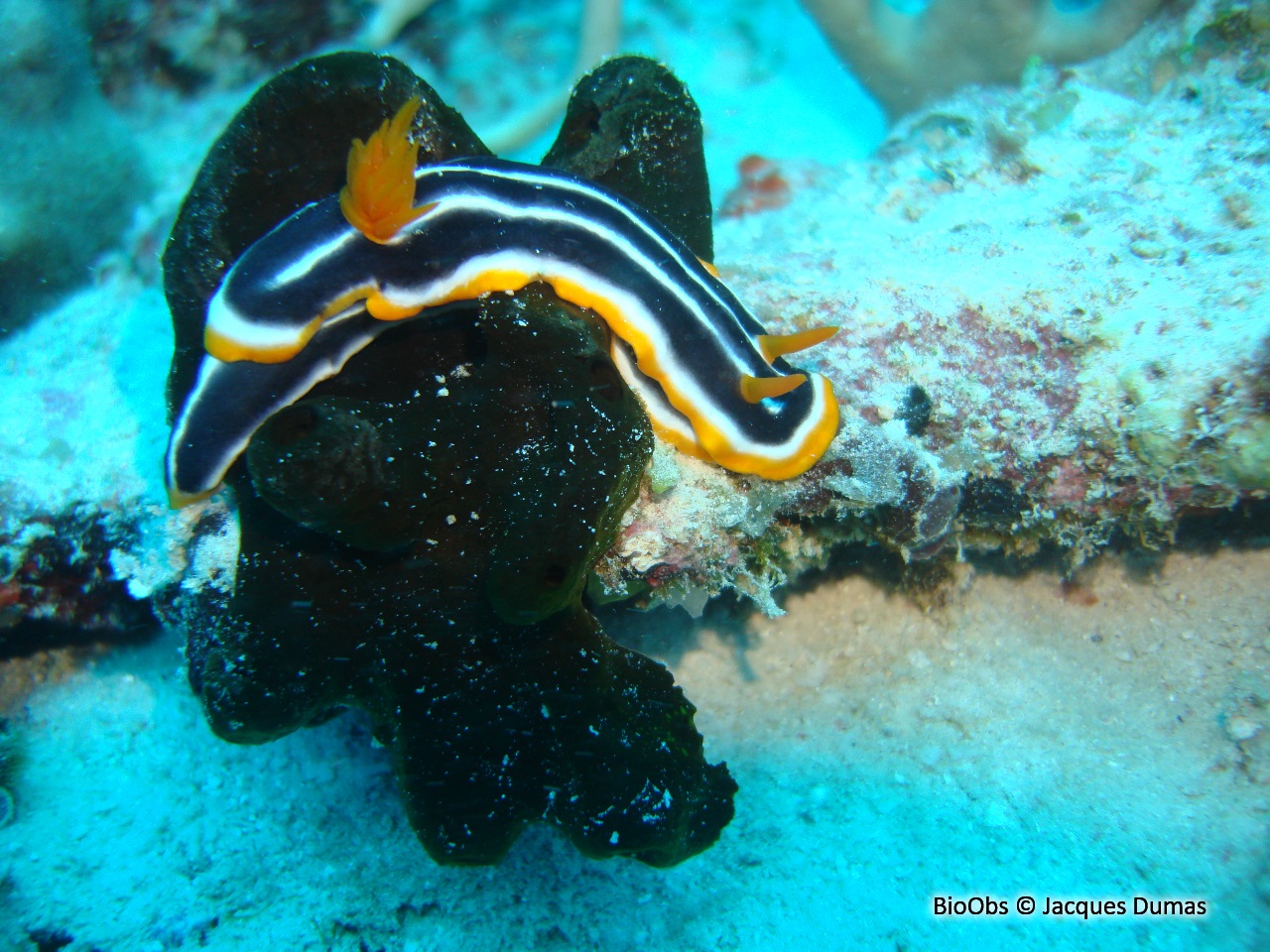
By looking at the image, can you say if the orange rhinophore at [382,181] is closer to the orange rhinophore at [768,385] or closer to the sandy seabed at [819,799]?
the orange rhinophore at [768,385]

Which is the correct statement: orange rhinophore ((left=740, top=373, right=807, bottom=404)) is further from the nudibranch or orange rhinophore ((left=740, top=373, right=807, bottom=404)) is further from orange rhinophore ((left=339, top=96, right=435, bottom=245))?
orange rhinophore ((left=339, top=96, right=435, bottom=245))

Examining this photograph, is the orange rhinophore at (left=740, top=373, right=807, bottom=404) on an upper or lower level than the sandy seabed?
upper

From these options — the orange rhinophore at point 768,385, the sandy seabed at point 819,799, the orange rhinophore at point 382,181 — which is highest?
the orange rhinophore at point 382,181

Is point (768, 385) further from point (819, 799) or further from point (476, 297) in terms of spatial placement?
point (819, 799)

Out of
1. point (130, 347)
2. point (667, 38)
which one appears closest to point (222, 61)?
point (130, 347)

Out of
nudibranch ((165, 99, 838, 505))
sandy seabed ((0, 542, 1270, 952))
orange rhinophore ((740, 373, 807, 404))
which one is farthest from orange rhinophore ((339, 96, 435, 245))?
sandy seabed ((0, 542, 1270, 952))

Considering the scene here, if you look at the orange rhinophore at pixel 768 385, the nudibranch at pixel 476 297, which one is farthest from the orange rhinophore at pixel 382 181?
the orange rhinophore at pixel 768 385

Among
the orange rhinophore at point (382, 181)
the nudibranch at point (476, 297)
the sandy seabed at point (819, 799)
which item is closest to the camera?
Answer: the orange rhinophore at point (382, 181)

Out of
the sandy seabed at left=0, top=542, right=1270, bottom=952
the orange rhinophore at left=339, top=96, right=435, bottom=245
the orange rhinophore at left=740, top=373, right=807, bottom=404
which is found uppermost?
the orange rhinophore at left=339, top=96, right=435, bottom=245

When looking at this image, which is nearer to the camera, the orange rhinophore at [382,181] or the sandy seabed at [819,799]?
the orange rhinophore at [382,181]

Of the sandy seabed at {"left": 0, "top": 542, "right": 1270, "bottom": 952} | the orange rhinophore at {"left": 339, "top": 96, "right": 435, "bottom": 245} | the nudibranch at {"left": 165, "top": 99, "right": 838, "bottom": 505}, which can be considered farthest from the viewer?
the sandy seabed at {"left": 0, "top": 542, "right": 1270, "bottom": 952}

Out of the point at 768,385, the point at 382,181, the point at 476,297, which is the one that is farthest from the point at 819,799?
the point at 382,181
